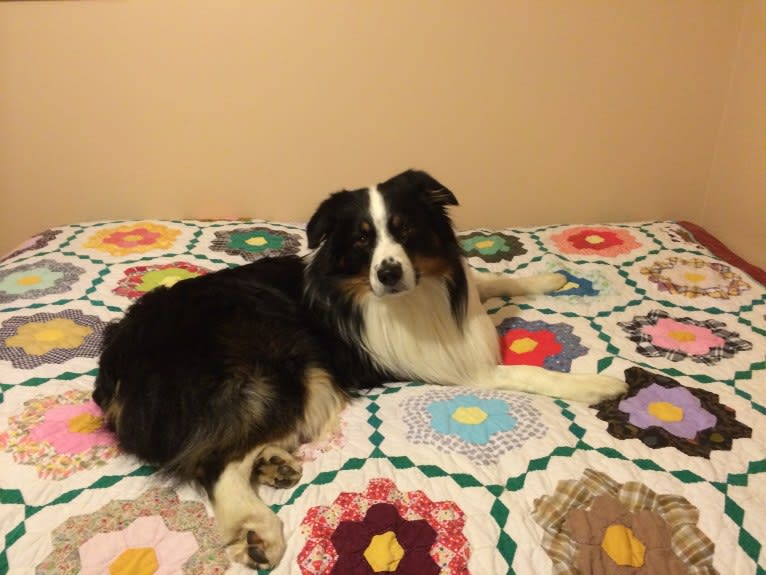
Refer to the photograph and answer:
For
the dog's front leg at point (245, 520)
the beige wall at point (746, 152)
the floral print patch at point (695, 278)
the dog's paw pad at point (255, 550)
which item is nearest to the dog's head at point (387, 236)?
the dog's front leg at point (245, 520)

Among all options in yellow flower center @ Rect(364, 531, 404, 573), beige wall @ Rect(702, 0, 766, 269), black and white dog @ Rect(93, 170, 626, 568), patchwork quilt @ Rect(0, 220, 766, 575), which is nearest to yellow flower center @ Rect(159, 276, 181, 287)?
patchwork quilt @ Rect(0, 220, 766, 575)

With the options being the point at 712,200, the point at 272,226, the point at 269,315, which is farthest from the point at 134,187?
the point at 712,200

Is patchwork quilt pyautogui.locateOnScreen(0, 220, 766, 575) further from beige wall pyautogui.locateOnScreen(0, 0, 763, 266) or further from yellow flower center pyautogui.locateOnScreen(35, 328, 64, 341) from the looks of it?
beige wall pyautogui.locateOnScreen(0, 0, 763, 266)

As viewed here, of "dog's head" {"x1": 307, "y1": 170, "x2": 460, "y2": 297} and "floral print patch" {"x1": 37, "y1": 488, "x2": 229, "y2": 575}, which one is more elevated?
"dog's head" {"x1": 307, "y1": 170, "x2": 460, "y2": 297}

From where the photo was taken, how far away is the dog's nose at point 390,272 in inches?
61.9

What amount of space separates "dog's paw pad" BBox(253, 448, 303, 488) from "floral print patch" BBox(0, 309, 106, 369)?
800 mm

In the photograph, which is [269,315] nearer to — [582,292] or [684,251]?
[582,292]

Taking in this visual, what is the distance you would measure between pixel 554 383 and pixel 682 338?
1.87 ft

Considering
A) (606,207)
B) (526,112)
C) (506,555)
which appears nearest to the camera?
(506,555)

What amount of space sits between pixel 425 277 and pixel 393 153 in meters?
1.33

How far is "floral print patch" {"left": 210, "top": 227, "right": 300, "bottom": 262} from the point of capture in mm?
2617

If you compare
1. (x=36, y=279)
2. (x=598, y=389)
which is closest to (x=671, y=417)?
Result: (x=598, y=389)

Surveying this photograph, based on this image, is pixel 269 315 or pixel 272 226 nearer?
pixel 269 315

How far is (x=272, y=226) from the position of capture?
2.88 m
